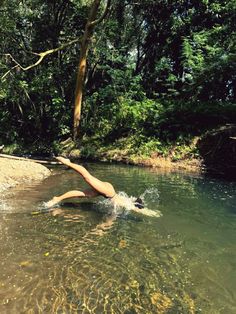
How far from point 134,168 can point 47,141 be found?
718cm

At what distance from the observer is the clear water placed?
5.58 meters

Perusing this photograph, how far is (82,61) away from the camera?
21.3 m

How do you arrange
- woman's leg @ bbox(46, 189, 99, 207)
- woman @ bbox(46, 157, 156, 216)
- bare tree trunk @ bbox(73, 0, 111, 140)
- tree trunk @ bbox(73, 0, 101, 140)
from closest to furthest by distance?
woman @ bbox(46, 157, 156, 216)
woman's leg @ bbox(46, 189, 99, 207)
bare tree trunk @ bbox(73, 0, 111, 140)
tree trunk @ bbox(73, 0, 101, 140)

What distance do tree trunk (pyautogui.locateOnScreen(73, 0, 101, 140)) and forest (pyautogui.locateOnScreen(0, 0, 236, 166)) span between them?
0.06 metres

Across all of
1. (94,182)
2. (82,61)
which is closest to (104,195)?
(94,182)

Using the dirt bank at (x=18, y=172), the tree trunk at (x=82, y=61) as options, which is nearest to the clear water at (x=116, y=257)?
the dirt bank at (x=18, y=172)

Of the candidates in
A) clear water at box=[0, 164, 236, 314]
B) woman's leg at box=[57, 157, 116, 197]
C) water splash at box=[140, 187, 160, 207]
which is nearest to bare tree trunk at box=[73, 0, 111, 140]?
water splash at box=[140, 187, 160, 207]

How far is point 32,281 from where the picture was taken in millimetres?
5984

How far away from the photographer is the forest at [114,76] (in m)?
21.0

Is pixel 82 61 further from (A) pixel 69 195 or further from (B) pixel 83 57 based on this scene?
(A) pixel 69 195

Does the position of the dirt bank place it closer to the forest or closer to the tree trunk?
the forest

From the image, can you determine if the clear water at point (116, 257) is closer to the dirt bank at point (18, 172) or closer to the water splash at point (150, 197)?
the water splash at point (150, 197)

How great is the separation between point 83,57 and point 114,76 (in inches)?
122

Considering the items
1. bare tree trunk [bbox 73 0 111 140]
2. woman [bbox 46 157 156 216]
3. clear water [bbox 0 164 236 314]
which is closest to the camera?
clear water [bbox 0 164 236 314]
